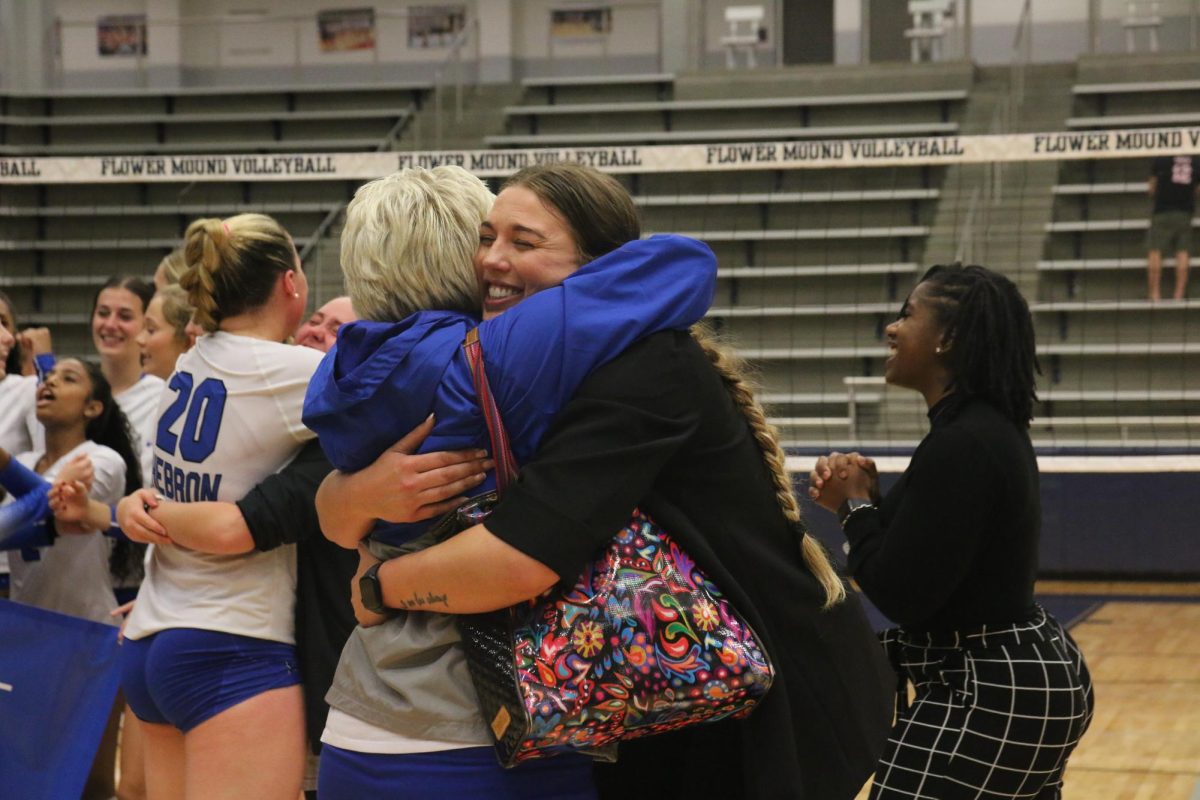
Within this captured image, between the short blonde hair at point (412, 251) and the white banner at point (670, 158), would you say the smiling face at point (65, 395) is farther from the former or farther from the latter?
the white banner at point (670, 158)

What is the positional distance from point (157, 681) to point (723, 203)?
966cm

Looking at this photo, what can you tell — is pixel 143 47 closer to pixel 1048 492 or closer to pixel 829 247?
pixel 829 247

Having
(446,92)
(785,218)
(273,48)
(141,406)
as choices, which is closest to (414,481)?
(141,406)

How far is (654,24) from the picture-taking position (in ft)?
52.9

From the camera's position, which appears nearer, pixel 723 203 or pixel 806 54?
pixel 723 203

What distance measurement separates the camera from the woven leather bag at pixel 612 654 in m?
1.49

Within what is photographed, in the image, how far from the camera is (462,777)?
5.15 ft

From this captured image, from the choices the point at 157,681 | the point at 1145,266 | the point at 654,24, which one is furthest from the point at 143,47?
the point at 157,681

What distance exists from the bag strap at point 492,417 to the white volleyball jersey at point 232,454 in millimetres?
892

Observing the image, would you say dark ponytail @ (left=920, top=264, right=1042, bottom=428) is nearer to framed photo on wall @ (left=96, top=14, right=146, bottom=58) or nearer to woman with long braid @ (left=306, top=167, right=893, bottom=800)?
woman with long braid @ (left=306, top=167, right=893, bottom=800)

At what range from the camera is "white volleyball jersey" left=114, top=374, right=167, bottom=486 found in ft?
13.3

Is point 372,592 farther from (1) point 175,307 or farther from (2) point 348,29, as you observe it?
(2) point 348,29

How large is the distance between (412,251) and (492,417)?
11.0 inches

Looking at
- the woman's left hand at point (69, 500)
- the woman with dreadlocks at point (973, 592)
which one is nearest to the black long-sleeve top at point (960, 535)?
the woman with dreadlocks at point (973, 592)
